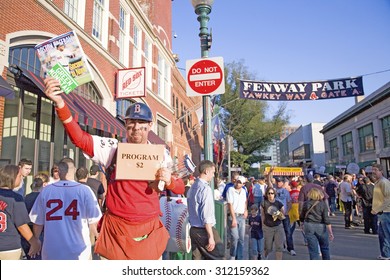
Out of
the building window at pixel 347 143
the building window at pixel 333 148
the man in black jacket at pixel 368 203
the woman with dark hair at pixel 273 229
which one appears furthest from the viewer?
the building window at pixel 333 148

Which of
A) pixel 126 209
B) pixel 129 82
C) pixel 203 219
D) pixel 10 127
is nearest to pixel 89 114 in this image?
pixel 10 127

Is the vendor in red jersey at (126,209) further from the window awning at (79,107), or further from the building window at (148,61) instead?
the building window at (148,61)

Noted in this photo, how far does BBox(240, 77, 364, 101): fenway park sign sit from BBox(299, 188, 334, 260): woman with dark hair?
3.46 metres

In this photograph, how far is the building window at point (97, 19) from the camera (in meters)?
11.4

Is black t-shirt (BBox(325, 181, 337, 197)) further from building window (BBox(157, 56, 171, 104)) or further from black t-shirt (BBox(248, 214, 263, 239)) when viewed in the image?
building window (BBox(157, 56, 171, 104))

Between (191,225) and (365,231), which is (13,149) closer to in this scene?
(191,225)

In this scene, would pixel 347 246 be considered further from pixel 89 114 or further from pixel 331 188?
pixel 89 114

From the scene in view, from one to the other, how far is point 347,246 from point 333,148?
37.5m

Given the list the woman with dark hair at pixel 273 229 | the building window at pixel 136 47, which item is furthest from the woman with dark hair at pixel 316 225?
the building window at pixel 136 47

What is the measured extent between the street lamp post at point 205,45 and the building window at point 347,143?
113ft

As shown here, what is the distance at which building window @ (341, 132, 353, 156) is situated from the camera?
34188 mm
